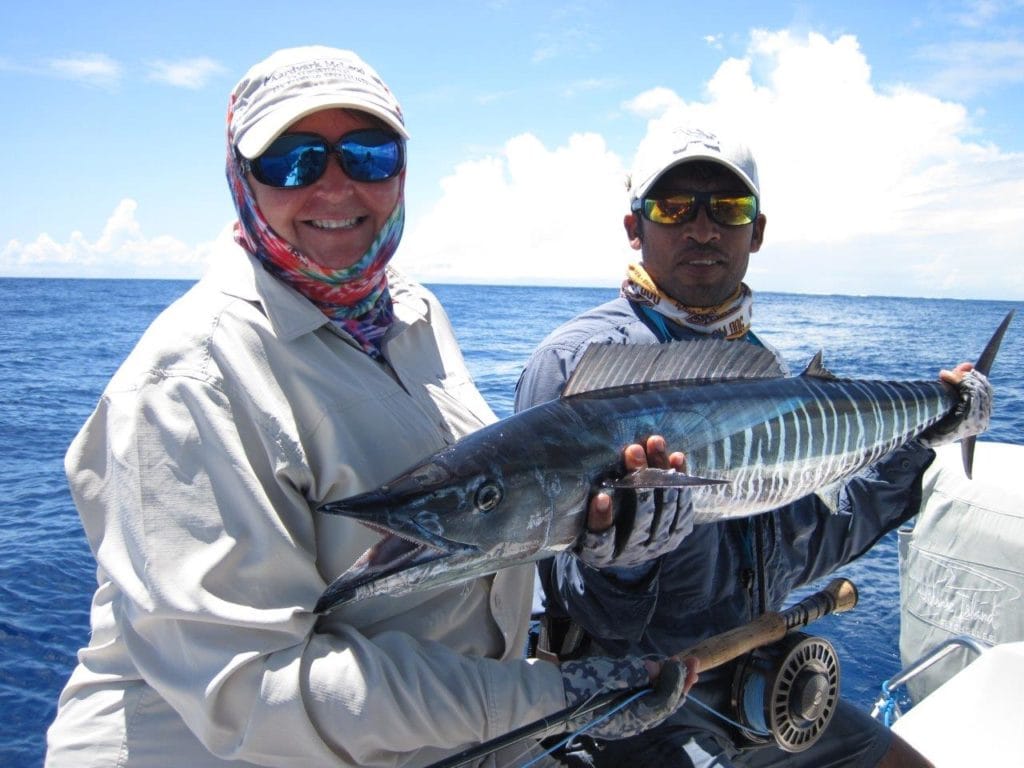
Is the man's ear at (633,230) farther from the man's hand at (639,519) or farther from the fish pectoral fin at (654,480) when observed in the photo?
the fish pectoral fin at (654,480)

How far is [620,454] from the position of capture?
7.55 ft

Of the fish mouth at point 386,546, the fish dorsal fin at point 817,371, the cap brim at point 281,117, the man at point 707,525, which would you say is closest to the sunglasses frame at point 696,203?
the man at point 707,525

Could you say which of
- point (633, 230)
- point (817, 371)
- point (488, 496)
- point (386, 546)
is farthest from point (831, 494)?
point (386, 546)

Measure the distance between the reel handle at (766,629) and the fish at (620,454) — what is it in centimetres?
39

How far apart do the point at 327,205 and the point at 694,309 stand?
171 cm

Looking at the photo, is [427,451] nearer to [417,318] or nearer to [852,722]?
[417,318]

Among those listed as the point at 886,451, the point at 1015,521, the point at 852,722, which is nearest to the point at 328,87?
the point at 886,451

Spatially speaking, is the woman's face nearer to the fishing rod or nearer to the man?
the man

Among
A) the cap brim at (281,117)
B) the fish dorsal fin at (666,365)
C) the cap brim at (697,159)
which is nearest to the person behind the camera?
the cap brim at (281,117)

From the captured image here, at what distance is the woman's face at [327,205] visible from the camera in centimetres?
219

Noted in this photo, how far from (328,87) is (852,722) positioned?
3308 mm

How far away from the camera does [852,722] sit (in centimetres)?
343

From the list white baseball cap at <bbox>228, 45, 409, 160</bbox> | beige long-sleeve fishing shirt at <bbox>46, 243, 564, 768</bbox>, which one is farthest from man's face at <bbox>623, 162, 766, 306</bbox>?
beige long-sleeve fishing shirt at <bbox>46, 243, 564, 768</bbox>

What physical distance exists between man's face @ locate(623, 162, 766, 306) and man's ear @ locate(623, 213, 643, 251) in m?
0.13
